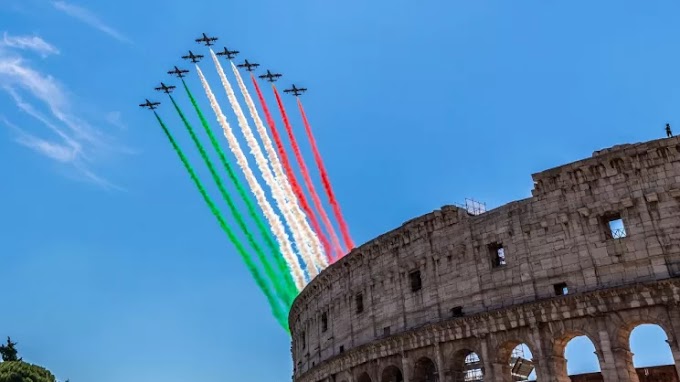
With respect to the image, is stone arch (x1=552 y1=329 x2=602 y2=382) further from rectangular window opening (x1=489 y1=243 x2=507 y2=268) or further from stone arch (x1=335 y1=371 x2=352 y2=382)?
stone arch (x1=335 y1=371 x2=352 y2=382)

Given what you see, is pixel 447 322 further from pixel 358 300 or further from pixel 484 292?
pixel 358 300

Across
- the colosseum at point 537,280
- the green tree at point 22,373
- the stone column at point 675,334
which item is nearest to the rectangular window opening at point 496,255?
the colosseum at point 537,280

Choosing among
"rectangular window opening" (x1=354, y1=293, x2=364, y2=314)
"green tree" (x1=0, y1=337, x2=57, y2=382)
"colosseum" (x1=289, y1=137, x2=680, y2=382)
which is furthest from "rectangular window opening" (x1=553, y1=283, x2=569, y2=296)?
"green tree" (x1=0, y1=337, x2=57, y2=382)

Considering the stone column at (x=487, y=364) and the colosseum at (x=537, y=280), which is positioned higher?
the colosseum at (x=537, y=280)

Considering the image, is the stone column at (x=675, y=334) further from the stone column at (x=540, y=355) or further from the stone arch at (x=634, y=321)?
the stone column at (x=540, y=355)

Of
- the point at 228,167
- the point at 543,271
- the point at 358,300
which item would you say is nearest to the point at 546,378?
the point at 543,271
